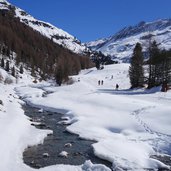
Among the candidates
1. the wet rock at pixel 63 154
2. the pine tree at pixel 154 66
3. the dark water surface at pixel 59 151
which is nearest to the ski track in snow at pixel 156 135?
the dark water surface at pixel 59 151

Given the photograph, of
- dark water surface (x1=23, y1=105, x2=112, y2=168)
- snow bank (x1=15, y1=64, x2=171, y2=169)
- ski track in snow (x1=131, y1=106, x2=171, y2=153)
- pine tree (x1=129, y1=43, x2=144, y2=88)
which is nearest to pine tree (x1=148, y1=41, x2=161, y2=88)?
pine tree (x1=129, y1=43, x2=144, y2=88)

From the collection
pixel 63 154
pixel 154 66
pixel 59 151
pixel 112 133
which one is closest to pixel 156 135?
pixel 112 133

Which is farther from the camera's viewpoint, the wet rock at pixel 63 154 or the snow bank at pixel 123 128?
the wet rock at pixel 63 154

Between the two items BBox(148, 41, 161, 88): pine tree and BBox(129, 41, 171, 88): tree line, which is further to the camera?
BBox(148, 41, 161, 88): pine tree

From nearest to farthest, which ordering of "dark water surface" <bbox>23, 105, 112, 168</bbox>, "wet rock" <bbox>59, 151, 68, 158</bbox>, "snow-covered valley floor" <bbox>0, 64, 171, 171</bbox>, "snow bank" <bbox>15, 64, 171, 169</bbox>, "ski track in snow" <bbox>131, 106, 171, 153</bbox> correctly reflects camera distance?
"snow-covered valley floor" <bbox>0, 64, 171, 171</bbox> → "dark water surface" <bbox>23, 105, 112, 168</bbox> → "snow bank" <bbox>15, 64, 171, 169</bbox> → "wet rock" <bbox>59, 151, 68, 158</bbox> → "ski track in snow" <bbox>131, 106, 171, 153</bbox>

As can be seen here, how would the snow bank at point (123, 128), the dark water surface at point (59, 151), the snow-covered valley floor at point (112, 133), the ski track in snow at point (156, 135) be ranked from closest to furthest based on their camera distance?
1. the snow-covered valley floor at point (112, 133)
2. the dark water surface at point (59, 151)
3. the snow bank at point (123, 128)
4. the ski track in snow at point (156, 135)

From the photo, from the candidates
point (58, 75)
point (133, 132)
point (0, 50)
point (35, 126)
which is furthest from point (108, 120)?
point (0, 50)

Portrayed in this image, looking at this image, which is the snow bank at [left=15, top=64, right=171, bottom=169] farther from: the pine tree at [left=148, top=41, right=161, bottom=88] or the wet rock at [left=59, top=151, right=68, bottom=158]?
the pine tree at [left=148, top=41, right=161, bottom=88]

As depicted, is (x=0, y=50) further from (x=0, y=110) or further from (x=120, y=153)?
(x=120, y=153)

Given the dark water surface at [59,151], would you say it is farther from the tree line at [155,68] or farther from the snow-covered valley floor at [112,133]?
the tree line at [155,68]

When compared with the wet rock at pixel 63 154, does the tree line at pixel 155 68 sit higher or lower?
higher

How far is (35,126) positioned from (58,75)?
62530 mm

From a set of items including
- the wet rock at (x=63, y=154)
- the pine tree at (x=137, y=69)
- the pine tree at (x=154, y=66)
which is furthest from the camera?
the pine tree at (x=137, y=69)

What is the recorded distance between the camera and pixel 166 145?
2492 cm
